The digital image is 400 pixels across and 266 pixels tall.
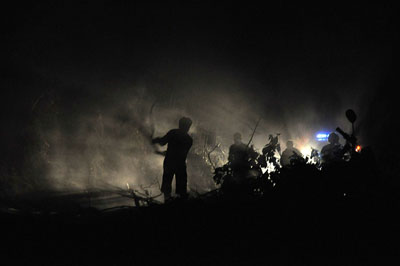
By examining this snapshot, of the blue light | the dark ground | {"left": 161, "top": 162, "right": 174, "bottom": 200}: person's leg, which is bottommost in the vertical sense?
the dark ground

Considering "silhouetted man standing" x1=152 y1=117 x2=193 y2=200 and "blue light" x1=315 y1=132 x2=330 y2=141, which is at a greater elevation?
"blue light" x1=315 y1=132 x2=330 y2=141

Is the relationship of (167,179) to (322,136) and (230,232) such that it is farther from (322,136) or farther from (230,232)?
(322,136)

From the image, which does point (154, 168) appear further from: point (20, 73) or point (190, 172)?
point (20, 73)

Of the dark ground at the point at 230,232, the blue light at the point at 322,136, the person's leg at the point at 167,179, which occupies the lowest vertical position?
the dark ground at the point at 230,232

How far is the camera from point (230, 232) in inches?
117

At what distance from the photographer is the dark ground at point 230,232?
2721 mm

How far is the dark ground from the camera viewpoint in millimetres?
2721

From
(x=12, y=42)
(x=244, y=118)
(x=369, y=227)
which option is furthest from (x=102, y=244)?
(x=244, y=118)

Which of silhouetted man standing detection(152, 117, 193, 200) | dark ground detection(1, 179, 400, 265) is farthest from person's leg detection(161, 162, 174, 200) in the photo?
dark ground detection(1, 179, 400, 265)

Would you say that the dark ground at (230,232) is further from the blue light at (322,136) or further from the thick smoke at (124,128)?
the blue light at (322,136)

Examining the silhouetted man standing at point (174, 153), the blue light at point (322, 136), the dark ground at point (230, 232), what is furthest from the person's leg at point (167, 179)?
the blue light at point (322, 136)

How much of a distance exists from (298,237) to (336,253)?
358 millimetres

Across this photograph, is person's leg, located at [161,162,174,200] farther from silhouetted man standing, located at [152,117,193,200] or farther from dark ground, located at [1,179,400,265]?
dark ground, located at [1,179,400,265]

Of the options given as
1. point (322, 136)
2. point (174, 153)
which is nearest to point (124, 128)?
point (174, 153)
